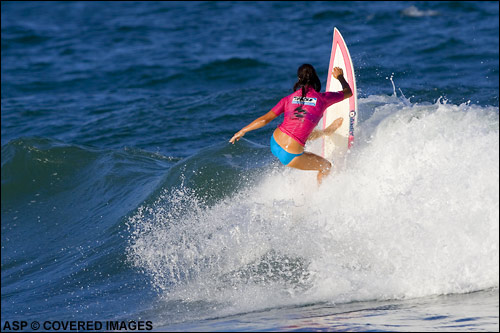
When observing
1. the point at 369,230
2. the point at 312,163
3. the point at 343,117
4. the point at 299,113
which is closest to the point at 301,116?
the point at 299,113

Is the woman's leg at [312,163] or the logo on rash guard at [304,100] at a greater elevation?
the logo on rash guard at [304,100]

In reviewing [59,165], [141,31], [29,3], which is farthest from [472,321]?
[29,3]

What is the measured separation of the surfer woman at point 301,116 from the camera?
6.74m

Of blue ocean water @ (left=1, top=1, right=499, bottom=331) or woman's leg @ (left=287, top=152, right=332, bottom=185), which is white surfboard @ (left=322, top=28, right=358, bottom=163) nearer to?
blue ocean water @ (left=1, top=1, right=499, bottom=331)

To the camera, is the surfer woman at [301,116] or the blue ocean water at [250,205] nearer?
the blue ocean water at [250,205]

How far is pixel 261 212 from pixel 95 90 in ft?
37.1

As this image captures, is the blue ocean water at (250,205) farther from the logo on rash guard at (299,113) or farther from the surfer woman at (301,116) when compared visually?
the logo on rash guard at (299,113)

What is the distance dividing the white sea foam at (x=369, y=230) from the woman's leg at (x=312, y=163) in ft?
0.38

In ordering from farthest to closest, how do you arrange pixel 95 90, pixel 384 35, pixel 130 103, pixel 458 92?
→ 1. pixel 384 35
2. pixel 95 90
3. pixel 130 103
4. pixel 458 92

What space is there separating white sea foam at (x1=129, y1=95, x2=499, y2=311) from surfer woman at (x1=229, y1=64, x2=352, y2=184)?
1.92 ft

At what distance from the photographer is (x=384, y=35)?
61.6 feet

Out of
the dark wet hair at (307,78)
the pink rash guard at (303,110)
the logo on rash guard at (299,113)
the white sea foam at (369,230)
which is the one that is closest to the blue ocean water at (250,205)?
the white sea foam at (369,230)

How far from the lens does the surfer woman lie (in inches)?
265

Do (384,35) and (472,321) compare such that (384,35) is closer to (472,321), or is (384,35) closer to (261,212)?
(261,212)
